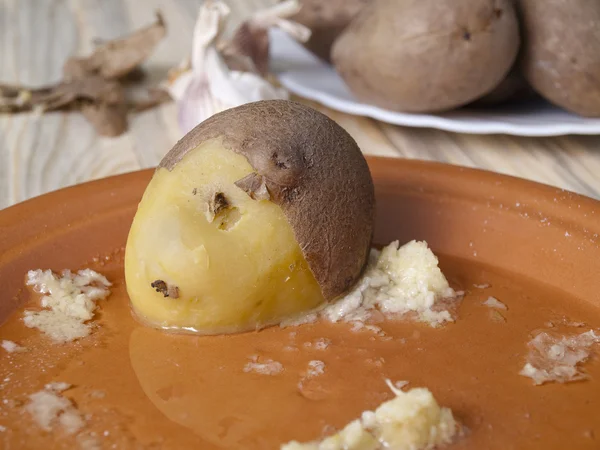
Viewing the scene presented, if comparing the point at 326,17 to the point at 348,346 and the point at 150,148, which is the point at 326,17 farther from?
the point at 348,346

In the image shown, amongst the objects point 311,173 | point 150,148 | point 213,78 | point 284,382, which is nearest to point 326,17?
point 213,78

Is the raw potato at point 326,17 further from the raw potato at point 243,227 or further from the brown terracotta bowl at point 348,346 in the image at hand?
the raw potato at point 243,227

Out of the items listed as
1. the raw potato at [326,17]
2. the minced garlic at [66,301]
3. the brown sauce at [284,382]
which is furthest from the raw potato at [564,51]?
the minced garlic at [66,301]

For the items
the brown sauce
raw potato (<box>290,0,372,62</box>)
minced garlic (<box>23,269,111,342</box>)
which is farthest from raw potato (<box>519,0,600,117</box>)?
minced garlic (<box>23,269,111,342</box>)

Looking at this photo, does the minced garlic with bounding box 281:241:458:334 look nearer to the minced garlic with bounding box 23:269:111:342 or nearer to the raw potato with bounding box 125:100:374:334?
the raw potato with bounding box 125:100:374:334

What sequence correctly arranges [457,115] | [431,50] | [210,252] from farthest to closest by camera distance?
1. [457,115]
2. [431,50]
3. [210,252]

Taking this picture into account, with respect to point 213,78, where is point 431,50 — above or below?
above

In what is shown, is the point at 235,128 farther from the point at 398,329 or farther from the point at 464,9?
the point at 464,9
